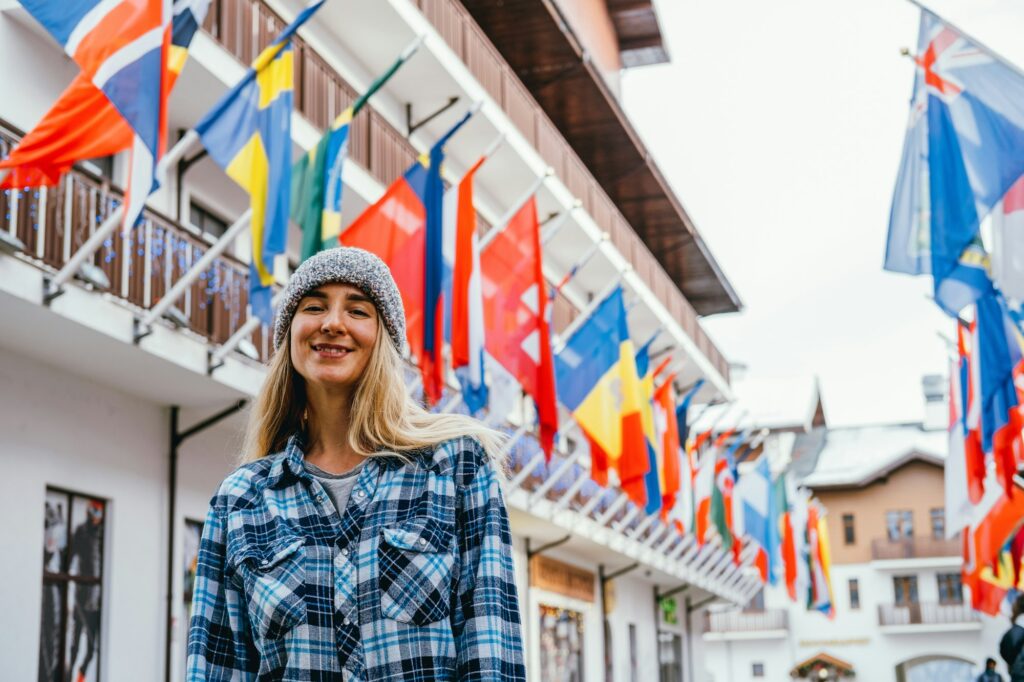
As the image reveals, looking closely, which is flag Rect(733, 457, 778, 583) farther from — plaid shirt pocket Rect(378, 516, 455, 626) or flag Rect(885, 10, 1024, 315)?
plaid shirt pocket Rect(378, 516, 455, 626)

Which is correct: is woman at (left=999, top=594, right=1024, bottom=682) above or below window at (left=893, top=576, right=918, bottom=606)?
below

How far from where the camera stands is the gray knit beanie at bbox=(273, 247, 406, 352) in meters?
3.19

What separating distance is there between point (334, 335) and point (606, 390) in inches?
729

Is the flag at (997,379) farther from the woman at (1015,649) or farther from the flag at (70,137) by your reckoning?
the flag at (70,137)

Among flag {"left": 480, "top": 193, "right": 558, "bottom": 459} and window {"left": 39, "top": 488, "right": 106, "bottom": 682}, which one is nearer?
window {"left": 39, "top": 488, "right": 106, "bottom": 682}

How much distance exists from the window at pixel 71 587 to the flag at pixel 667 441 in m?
11.1

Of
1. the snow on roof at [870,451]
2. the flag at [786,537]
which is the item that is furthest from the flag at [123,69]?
the snow on roof at [870,451]

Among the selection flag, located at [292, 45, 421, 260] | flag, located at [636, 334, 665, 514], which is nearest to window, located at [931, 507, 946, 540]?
flag, located at [636, 334, 665, 514]

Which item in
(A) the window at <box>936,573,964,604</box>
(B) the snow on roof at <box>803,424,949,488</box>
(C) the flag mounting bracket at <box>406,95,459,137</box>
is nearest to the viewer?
(C) the flag mounting bracket at <box>406,95,459,137</box>

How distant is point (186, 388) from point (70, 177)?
294 cm

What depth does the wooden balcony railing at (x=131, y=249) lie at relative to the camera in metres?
13.9

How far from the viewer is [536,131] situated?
2830cm

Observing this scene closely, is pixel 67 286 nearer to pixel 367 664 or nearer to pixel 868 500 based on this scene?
pixel 367 664

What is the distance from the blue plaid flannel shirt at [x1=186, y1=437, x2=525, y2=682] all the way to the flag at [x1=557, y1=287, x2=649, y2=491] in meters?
17.7
